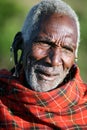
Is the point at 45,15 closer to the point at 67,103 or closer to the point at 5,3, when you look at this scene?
the point at 67,103

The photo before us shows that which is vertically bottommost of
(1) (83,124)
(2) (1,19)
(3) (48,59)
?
(2) (1,19)

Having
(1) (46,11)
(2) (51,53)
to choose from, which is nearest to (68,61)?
(2) (51,53)

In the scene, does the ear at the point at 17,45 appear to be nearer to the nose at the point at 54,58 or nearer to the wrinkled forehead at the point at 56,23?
the wrinkled forehead at the point at 56,23

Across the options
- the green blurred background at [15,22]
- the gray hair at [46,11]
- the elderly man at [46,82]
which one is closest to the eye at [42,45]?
the elderly man at [46,82]

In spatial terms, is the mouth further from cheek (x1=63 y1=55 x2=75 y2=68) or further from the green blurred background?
the green blurred background

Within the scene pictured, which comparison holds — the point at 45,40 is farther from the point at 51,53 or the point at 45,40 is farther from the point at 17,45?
the point at 17,45

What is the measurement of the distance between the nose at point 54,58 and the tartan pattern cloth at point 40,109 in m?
0.23

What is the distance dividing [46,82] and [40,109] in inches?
8.0

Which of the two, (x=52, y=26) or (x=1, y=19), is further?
(x=1, y=19)

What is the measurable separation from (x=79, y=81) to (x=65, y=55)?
0.32 m

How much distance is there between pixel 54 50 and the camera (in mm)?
5656

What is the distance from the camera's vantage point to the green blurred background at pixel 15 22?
15617mm

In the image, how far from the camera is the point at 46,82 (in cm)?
568

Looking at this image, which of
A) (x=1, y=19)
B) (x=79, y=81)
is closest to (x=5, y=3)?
(x=1, y=19)
